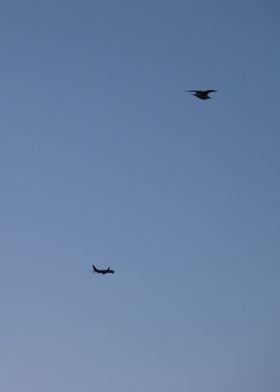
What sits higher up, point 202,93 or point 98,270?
point 202,93

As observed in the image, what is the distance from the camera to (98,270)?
161 m

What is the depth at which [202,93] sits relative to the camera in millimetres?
145125

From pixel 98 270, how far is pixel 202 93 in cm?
3103

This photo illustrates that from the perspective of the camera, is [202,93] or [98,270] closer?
[202,93]
